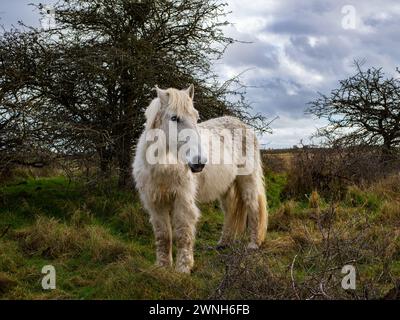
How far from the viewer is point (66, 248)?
6.49 metres

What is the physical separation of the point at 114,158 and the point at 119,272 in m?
3.94

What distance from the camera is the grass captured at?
14.8 feet

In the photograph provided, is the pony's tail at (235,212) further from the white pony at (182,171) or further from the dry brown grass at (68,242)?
the dry brown grass at (68,242)

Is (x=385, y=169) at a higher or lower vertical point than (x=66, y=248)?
higher

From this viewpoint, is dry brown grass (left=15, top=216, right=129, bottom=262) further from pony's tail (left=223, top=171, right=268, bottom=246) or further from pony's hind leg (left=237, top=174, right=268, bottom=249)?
pony's hind leg (left=237, top=174, right=268, bottom=249)

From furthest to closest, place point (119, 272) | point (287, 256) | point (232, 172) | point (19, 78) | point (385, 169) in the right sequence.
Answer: point (385, 169), point (19, 78), point (232, 172), point (287, 256), point (119, 272)

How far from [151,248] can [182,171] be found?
4.94 ft

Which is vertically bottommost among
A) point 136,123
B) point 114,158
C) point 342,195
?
point 342,195

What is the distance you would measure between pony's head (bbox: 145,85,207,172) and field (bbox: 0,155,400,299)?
41.8 inches

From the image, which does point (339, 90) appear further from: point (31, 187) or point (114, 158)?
point (31, 187)

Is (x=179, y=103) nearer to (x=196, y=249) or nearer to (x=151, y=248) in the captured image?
(x=151, y=248)

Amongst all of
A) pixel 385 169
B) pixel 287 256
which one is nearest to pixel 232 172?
pixel 287 256

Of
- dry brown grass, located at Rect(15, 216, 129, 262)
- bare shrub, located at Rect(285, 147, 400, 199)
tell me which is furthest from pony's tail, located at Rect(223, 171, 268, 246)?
bare shrub, located at Rect(285, 147, 400, 199)

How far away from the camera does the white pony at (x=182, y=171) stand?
5602mm
